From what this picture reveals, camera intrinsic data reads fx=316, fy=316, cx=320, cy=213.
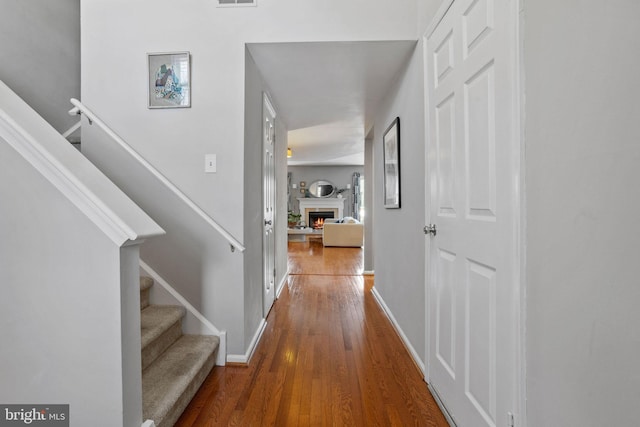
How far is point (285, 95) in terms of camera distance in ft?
10.3

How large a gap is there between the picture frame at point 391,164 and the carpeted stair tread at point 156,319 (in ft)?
5.91

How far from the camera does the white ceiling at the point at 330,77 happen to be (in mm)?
2209

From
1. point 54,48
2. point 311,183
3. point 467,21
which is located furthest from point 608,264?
point 311,183

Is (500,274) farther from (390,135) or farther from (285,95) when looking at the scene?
(285,95)

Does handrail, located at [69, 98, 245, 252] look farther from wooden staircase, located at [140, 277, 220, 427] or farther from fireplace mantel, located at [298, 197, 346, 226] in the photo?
fireplace mantel, located at [298, 197, 346, 226]

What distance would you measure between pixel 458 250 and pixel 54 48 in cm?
345

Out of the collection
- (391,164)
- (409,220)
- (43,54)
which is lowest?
(409,220)

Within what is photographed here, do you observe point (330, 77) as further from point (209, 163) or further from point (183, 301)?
point (183, 301)

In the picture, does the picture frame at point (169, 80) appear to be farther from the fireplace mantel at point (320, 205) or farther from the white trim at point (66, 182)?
the fireplace mantel at point (320, 205)

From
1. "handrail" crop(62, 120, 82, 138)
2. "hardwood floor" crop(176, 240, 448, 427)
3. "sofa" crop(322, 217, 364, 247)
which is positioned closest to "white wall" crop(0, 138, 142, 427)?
"hardwood floor" crop(176, 240, 448, 427)

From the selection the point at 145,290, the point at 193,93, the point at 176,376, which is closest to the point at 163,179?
the point at 193,93

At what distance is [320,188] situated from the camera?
10.5 m

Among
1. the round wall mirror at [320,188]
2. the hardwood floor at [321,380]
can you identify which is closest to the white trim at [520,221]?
Result: the hardwood floor at [321,380]

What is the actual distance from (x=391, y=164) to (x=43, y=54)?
2990 millimetres
